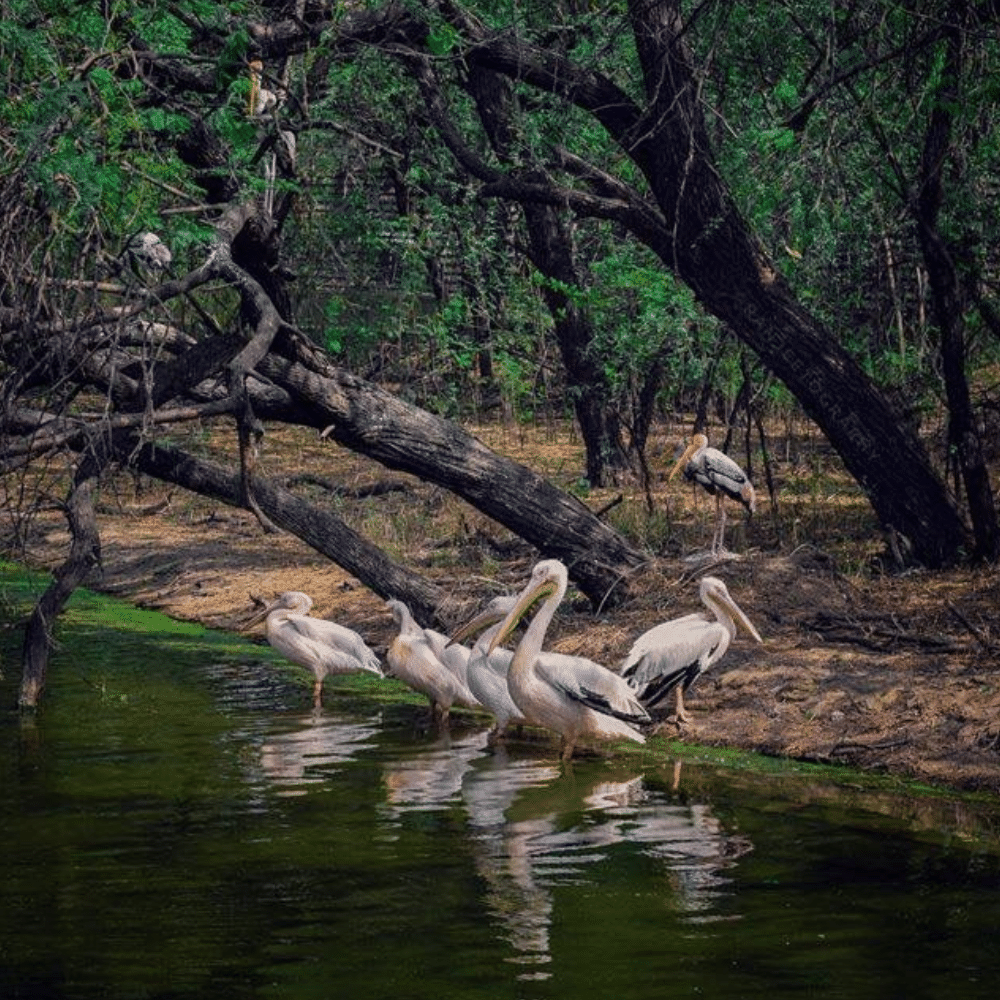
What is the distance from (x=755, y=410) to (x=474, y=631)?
6.37 metres

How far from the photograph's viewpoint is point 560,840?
30.6ft

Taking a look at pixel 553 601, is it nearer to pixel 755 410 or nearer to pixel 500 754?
pixel 500 754

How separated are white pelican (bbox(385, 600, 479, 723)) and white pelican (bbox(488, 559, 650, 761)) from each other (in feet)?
3.13

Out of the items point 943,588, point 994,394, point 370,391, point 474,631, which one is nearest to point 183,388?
point 370,391

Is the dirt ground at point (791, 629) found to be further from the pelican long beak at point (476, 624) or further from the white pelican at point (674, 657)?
the pelican long beak at point (476, 624)

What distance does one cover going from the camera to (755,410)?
18328mm

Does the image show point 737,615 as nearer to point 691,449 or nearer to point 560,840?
point 560,840

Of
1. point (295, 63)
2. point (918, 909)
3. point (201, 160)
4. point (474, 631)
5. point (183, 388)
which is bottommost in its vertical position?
point (918, 909)

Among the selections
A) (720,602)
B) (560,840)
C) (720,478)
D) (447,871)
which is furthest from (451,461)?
(447,871)

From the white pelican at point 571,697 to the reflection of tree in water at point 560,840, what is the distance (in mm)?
297

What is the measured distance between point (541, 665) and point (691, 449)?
661 centimetres

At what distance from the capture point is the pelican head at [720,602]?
1195 centimetres

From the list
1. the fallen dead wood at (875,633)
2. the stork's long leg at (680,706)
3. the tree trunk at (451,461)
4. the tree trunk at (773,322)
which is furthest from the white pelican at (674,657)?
the tree trunk at (773,322)

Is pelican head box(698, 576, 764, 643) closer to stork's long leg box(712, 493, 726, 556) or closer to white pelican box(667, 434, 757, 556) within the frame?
stork's long leg box(712, 493, 726, 556)
